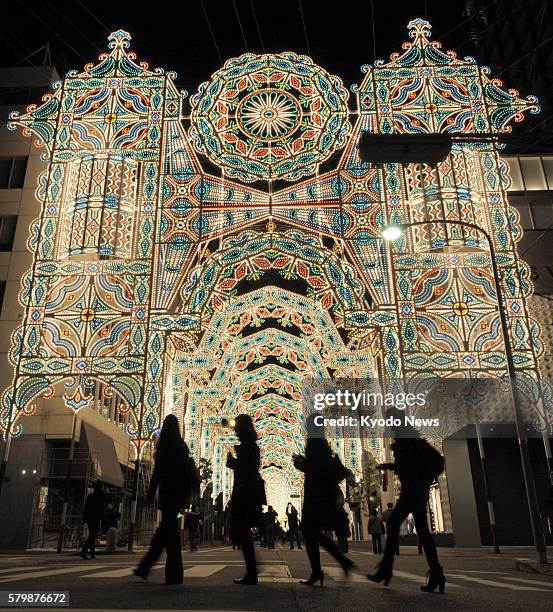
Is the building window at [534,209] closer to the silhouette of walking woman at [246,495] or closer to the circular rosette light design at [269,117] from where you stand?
the circular rosette light design at [269,117]

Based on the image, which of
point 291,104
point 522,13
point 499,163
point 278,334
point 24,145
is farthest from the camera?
point 522,13

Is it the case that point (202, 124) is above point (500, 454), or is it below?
above

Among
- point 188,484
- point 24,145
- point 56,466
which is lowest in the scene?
point 188,484

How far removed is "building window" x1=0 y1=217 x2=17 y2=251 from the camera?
87.7 feet

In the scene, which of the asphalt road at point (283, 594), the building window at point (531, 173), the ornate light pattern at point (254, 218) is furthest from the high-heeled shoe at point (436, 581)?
the building window at point (531, 173)

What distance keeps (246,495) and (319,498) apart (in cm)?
82

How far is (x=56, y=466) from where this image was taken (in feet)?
85.7

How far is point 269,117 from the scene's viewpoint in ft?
73.6

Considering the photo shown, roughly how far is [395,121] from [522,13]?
40210mm

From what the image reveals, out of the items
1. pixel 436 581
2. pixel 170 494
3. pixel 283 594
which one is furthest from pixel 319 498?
pixel 170 494

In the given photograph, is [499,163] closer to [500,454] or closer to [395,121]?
[395,121]

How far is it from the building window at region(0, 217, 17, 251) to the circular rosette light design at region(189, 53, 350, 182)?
9664 mm

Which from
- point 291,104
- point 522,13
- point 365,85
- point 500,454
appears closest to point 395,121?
point 365,85

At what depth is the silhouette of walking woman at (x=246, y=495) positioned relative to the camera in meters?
7.15
